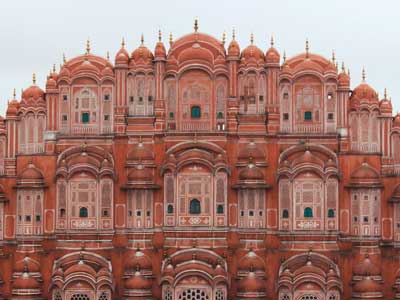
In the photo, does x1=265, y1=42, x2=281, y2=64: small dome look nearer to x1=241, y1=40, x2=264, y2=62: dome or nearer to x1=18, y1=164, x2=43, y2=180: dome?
x1=241, y1=40, x2=264, y2=62: dome

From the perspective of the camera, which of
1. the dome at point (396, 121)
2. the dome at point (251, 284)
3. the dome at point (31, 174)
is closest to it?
the dome at point (251, 284)

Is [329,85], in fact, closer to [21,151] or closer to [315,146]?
[315,146]

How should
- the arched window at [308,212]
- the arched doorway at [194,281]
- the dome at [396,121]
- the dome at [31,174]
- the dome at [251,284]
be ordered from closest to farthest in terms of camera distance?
the arched doorway at [194,281] → the dome at [251,284] → the arched window at [308,212] → the dome at [31,174] → the dome at [396,121]

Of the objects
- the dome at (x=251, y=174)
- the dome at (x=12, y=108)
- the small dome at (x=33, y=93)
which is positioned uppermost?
the small dome at (x=33, y=93)

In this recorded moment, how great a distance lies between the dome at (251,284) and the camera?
1930 inches

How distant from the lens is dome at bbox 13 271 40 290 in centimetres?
5009

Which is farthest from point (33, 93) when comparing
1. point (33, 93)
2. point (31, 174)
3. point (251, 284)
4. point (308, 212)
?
point (308, 212)

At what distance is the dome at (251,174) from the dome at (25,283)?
441 inches

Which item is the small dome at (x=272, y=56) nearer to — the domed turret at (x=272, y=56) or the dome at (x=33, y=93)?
the domed turret at (x=272, y=56)

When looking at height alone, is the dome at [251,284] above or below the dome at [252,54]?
below

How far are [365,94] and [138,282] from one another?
47.9ft

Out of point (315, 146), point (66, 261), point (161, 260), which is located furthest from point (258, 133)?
point (66, 261)

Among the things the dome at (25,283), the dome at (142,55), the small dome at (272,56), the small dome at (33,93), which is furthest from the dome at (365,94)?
the dome at (25,283)

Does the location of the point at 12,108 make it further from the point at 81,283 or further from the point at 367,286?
the point at 367,286
